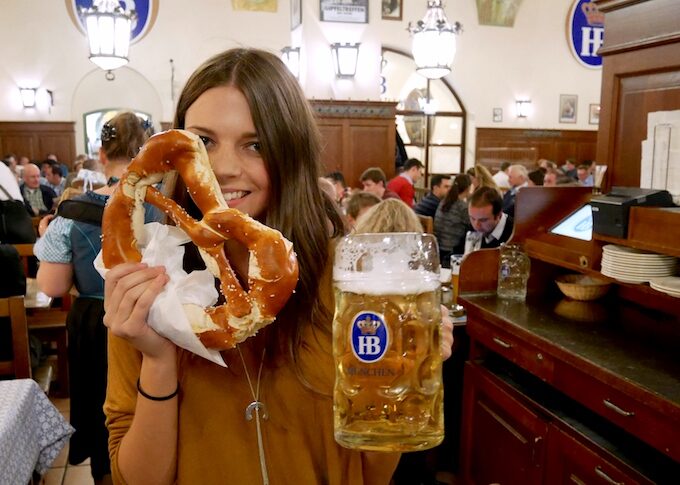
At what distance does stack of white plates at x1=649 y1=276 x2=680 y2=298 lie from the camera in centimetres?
193

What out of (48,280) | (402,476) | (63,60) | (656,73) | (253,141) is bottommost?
(402,476)

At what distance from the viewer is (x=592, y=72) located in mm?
13906

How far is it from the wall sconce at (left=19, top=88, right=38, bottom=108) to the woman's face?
12909mm

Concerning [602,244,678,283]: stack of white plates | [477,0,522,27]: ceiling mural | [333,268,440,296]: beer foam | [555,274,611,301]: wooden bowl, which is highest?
[477,0,522,27]: ceiling mural

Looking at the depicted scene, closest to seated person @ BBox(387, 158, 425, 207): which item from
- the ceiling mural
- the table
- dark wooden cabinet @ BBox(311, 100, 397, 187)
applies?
dark wooden cabinet @ BBox(311, 100, 397, 187)

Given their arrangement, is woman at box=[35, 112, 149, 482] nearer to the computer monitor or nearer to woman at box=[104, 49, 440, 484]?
woman at box=[104, 49, 440, 484]

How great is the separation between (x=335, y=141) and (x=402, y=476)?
272 inches

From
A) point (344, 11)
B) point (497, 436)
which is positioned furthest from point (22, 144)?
point (497, 436)

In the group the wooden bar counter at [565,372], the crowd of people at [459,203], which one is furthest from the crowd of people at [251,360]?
the wooden bar counter at [565,372]

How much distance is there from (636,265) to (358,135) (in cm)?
758

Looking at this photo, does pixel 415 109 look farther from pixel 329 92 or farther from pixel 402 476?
pixel 402 476

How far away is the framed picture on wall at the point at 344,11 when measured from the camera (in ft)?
27.3

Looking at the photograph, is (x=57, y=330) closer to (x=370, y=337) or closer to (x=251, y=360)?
(x=251, y=360)

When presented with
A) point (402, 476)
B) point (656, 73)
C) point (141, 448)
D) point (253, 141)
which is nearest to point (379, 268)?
point (253, 141)
